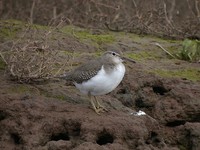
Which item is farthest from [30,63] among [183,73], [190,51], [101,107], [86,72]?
[190,51]

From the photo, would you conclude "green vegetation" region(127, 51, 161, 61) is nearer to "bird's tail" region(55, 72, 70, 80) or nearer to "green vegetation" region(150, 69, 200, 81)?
"green vegetation" region(150, 69, 200, 81)

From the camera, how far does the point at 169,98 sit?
8.08m

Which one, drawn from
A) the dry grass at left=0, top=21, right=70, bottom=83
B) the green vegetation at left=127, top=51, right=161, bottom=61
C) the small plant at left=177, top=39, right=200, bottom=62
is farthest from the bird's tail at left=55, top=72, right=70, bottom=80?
the small plant at left=177, top=39, right=200, bottom=62

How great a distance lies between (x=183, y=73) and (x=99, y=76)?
2.21m

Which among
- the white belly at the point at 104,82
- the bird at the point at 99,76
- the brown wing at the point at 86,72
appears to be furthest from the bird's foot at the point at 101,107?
the brown wing at the point at 86,72

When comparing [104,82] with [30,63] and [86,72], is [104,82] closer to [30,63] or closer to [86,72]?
[86,72]

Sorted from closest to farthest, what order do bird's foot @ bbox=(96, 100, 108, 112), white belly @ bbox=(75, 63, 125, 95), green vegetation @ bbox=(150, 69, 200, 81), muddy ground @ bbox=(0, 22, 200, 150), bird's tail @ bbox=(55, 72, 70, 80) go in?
1. muddy ground @ bbox=(0, 22, 200, 150)
2. white belly @ bbox=(75, 63, 125, 95)
3. bird's foot @ bbox=(96, 100, 108, 112)
4. bird's tail @ bbox=(55, 72, 70, 80)
5. green vegetation @ bbox=(150, 69, 200, 81)

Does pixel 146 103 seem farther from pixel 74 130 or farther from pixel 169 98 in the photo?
pixel 74 130

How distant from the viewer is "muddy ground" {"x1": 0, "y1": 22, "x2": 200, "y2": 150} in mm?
6953

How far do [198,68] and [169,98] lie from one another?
1533mm

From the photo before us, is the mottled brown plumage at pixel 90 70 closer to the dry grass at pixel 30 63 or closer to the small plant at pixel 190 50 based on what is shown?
the dry grass at pixel 30 63

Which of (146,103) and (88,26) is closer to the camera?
(146,103)

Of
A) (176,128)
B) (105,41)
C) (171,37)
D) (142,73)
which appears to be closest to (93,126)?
(176,128)

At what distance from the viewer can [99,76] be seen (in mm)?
7305
